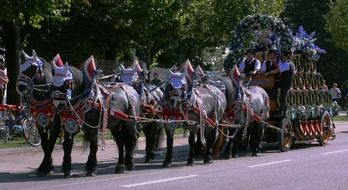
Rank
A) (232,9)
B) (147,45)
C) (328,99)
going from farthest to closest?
(232,9), (147,45), (328,99)

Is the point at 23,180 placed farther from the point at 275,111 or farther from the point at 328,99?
the point at 328,99

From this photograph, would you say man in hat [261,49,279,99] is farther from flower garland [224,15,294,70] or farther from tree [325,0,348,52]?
tree [325,0,348,52]

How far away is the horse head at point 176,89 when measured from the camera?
13.6 metres

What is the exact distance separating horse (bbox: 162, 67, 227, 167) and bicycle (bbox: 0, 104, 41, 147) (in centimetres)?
488

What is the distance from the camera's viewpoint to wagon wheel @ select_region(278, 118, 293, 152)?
56.7 feet

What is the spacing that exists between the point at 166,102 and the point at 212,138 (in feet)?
5.56

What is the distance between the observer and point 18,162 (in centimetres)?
1477

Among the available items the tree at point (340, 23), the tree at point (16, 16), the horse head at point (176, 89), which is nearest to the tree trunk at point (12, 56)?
the tree at point (16, 16)

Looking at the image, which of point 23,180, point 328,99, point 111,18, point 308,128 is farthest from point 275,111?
point 111,18

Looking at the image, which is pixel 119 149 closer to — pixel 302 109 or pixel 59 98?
pixel 59 98

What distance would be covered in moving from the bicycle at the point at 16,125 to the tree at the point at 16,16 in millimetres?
2190

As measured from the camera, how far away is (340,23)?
1599 inches

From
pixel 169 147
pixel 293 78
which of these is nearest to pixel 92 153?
pixel 169 147

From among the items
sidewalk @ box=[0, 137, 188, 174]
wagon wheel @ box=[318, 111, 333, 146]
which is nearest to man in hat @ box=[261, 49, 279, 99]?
wagon wheel @ box=[318, 111, 333, 146]
